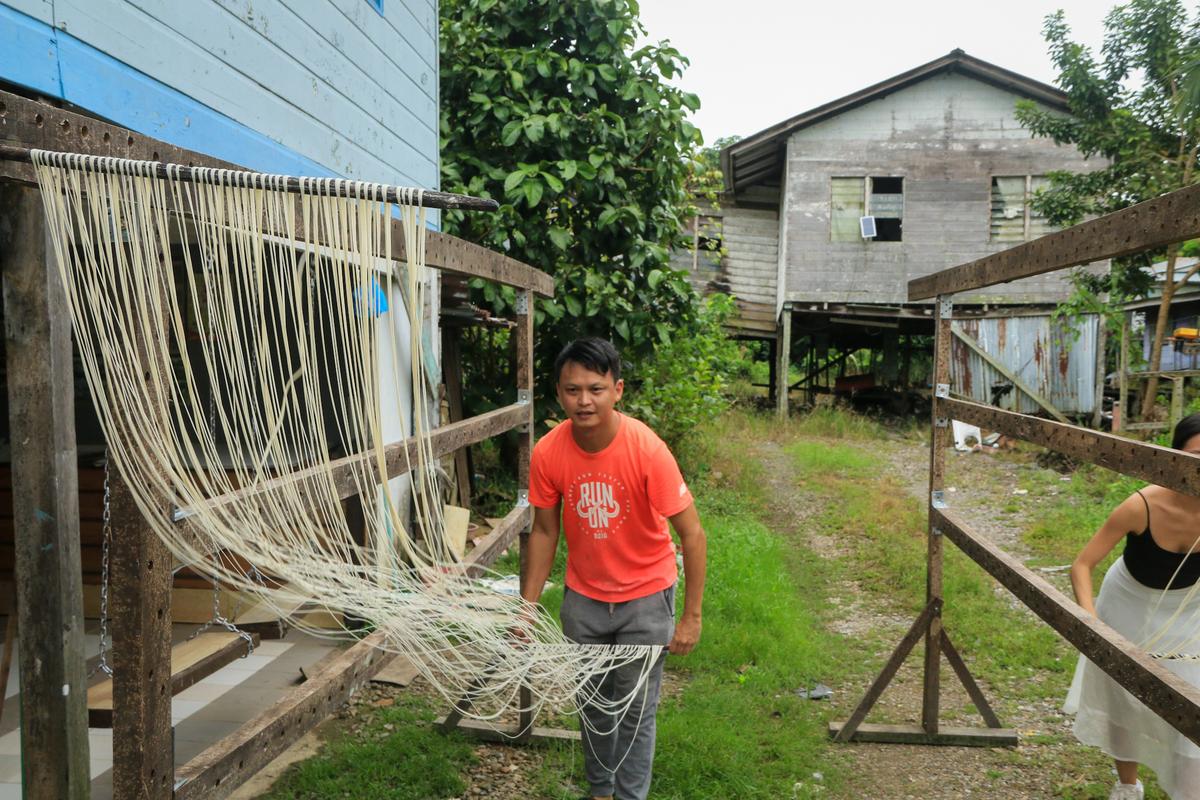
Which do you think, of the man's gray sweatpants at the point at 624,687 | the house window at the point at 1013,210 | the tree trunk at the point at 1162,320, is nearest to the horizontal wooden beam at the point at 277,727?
the man's gray sweatpants at the point at 624,687

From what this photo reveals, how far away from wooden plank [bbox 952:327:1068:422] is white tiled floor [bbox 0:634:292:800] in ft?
35.1

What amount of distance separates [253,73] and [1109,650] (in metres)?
3.68

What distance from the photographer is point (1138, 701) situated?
275cm

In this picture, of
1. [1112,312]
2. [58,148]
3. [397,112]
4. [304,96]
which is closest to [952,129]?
[1112,312]

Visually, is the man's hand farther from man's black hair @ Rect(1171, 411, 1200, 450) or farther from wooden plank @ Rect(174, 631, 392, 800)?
man's black hair @ Rect(1171, 411, 1200, 450)

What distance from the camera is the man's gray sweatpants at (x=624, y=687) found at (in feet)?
9.34

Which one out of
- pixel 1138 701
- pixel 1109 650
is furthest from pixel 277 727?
pixel 1138 701

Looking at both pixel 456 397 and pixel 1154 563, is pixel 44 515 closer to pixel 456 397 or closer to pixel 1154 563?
pixel 1154 563

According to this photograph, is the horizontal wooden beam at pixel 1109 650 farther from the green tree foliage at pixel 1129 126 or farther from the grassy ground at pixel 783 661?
the green tree foliage at pixel 1129 126

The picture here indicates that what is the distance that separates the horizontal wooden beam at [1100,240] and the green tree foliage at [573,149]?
4216 millimetres

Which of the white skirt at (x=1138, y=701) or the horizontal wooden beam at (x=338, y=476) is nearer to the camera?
the horizontal wooden beam at (x=338, y=476)

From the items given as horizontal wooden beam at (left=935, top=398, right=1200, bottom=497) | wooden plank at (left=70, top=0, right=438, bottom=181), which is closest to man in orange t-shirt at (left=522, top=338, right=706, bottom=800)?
horizontal wooden beam at (left=935, top=398, right=1200, bottom=497)

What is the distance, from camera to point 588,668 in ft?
8.41

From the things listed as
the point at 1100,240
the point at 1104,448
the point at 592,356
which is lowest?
the point at 1104,448
